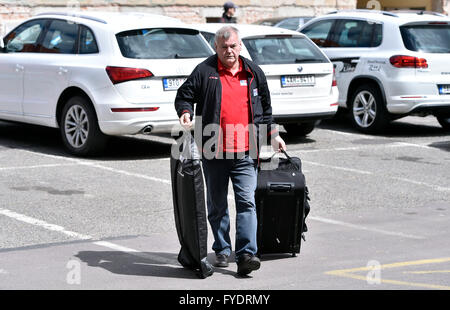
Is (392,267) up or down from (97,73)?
down

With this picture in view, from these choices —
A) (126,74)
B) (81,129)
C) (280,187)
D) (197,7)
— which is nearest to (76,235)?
(280,187)

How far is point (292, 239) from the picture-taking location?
726 centimetres

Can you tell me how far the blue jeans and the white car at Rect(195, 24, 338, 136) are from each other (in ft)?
19.4

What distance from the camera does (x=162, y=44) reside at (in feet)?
39.2

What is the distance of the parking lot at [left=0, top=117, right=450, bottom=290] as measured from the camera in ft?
22.0

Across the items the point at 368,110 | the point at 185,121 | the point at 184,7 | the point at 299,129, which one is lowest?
the point at 299,129

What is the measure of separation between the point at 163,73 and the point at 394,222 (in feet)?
12.9

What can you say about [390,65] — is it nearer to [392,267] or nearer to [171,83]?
[171,83]

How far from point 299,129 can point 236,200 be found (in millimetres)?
7336

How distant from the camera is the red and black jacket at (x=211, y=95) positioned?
689 cm

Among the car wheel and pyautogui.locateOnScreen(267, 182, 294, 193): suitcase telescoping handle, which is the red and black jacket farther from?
the car wheel

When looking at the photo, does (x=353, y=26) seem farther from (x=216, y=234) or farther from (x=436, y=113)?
(x=216, y=234)

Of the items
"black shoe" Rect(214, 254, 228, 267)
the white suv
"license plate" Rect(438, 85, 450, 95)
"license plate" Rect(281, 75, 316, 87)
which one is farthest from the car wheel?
"black shoe" Rect(214, 254, 228, 267)

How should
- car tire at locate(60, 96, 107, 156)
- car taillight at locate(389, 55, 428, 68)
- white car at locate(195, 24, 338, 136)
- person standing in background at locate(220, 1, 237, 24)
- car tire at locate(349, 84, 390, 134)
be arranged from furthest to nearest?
person standing in background at locate(220, 1, 237, 24)
car tire at locate(349, 84, 390, 134)
car taillight at locate(389, 55, 428, 68)
white car at locate(195, 24, 338, 136)
car tire at locate(60, 96, 107, 156)
